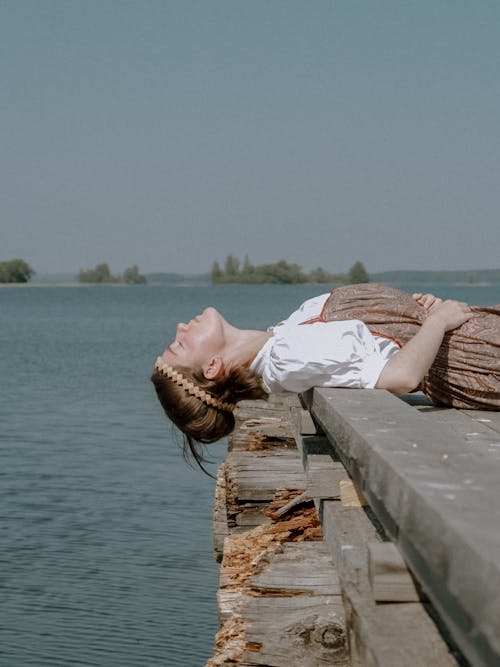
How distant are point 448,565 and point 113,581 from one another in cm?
857

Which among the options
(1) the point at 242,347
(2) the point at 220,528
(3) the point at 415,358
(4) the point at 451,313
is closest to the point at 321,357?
(3) the point at 415,358

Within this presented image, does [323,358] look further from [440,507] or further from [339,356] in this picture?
[440,507]

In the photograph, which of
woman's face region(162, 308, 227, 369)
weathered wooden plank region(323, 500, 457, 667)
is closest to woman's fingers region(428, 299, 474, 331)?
woman's face region(162, 308, 227, 369)

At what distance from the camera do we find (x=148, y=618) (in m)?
8.91

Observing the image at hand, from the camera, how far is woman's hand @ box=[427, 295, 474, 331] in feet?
15.0

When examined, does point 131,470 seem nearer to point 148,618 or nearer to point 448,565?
point 148,618

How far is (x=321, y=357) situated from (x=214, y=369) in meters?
0.52

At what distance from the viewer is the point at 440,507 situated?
→ 1.89 meters

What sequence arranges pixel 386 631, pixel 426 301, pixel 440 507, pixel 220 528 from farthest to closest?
pixel 220 528
pixel 426 301
pixel 386 631
pixel 440 507

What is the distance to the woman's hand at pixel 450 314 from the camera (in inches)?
180

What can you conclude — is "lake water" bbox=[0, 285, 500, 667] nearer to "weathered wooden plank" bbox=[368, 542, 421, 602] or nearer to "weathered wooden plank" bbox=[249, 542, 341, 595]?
"weathered wooden plank" bbox=[249, 542, 341, 595]

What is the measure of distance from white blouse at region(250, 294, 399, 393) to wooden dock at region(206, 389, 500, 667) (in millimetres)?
105

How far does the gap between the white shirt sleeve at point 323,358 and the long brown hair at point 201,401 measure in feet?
0.34

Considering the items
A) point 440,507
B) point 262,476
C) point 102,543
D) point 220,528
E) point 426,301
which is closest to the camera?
point 440,507
